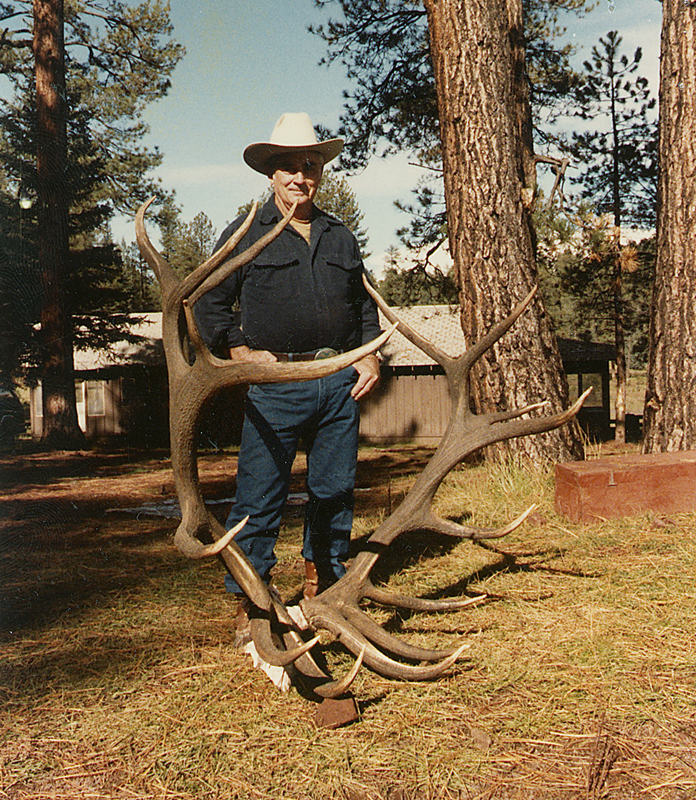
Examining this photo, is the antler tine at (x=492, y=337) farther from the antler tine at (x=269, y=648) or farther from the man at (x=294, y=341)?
the antler tine at (x=269, y=648)

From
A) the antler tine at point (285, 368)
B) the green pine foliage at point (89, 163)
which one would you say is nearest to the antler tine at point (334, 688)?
the antler tine at point (285, 368)

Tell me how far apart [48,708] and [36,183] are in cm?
1409

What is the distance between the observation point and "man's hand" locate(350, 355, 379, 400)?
3072mm

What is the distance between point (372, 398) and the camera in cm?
2247

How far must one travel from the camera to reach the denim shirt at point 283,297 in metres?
2.96

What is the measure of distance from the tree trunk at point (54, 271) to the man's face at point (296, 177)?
11999 mm

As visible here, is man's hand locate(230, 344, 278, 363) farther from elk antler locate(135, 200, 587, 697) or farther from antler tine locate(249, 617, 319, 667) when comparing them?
antler tine locate(249, 617, 319, 667)

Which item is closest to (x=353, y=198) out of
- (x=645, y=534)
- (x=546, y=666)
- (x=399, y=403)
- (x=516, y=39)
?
(x=399, y=403)

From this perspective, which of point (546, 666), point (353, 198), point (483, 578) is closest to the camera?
point (546, 666)

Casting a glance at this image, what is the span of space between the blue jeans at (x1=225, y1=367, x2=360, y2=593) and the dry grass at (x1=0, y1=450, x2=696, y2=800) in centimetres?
39

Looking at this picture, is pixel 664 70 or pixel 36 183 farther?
pixel 36 183

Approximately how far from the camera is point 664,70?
471cm

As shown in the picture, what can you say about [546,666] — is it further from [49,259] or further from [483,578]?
[49,259]

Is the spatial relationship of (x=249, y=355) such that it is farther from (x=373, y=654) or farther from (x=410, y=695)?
(x=410, y=695)
